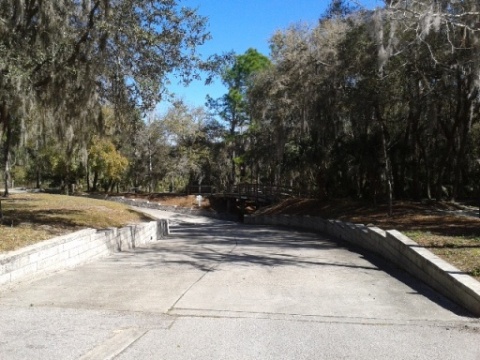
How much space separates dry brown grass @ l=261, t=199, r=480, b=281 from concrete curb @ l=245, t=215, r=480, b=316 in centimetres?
31

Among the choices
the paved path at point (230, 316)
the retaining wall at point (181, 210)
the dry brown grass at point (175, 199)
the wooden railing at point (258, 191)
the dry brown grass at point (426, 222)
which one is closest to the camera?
the paved path at point (230, 316)

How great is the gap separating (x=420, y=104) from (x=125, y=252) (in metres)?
11.6

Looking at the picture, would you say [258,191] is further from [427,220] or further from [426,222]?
[426,222]

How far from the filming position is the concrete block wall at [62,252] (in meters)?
7.23

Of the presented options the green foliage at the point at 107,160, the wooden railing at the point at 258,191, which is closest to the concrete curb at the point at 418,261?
the wooden railing at the point at 258,191

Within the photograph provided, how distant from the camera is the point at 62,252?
8820 millimetres

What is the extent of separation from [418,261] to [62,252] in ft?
19.5

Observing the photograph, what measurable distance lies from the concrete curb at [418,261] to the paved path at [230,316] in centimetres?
20

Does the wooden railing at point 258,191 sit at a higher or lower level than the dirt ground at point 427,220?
higher

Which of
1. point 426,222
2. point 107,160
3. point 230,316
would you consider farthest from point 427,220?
point 107,160

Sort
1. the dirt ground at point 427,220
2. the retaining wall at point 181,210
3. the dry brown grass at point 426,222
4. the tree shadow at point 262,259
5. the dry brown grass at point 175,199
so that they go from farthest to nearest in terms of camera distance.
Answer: the dry brown grass at point 175,199, the retaining wall at point 181,210, the tree shadow at point 262,259, the dirt ground at point 427,220, the dry brown grass at point 426,222

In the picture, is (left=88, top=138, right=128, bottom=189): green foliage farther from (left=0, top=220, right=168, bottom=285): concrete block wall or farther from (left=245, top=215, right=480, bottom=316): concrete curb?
(left=0, top=220, right=168, bottom=285): concrete block wall

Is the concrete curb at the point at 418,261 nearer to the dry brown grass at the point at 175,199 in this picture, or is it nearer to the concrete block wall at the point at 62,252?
the concrete block wall at the point at 62,252

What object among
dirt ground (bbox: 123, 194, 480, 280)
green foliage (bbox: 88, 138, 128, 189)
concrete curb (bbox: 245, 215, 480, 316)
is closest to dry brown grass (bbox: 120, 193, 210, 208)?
green foliage (bbox: 88, 138, 128, 189)
